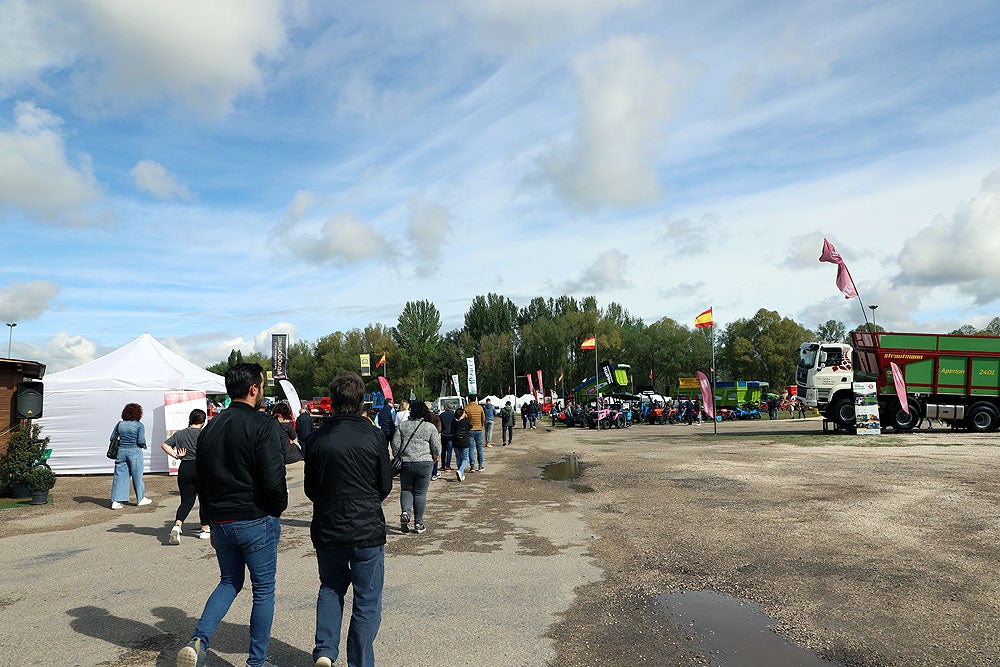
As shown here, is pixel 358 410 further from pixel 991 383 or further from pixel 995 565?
pixel 991 383

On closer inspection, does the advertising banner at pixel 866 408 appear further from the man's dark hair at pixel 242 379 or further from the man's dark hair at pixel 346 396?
the man's dark hair at pixel 242 379

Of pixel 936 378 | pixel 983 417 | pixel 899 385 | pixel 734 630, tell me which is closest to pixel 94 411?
pixel 734 630

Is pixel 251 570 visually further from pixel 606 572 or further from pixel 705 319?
pixel 705 319

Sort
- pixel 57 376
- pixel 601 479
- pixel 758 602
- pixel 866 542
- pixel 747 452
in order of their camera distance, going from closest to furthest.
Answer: pixel 758 602
pixel 866 542
pixel 601 479
pixel 57 376
pixel 747 452

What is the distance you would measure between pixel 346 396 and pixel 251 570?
4.05 feet

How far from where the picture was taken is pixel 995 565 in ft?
20.7

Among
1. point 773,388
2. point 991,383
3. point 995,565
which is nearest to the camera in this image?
point 995,565

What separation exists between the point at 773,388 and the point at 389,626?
2676 inches

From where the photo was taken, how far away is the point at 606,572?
6.64 m

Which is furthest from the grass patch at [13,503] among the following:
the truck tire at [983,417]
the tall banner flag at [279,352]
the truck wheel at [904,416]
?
the truck tire at [983,417]

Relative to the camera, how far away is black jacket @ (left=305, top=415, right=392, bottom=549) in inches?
154

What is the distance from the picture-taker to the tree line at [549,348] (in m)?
68.1

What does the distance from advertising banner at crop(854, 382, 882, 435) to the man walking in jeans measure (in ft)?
81.1

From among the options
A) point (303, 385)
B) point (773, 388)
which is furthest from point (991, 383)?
point (303, 385)
